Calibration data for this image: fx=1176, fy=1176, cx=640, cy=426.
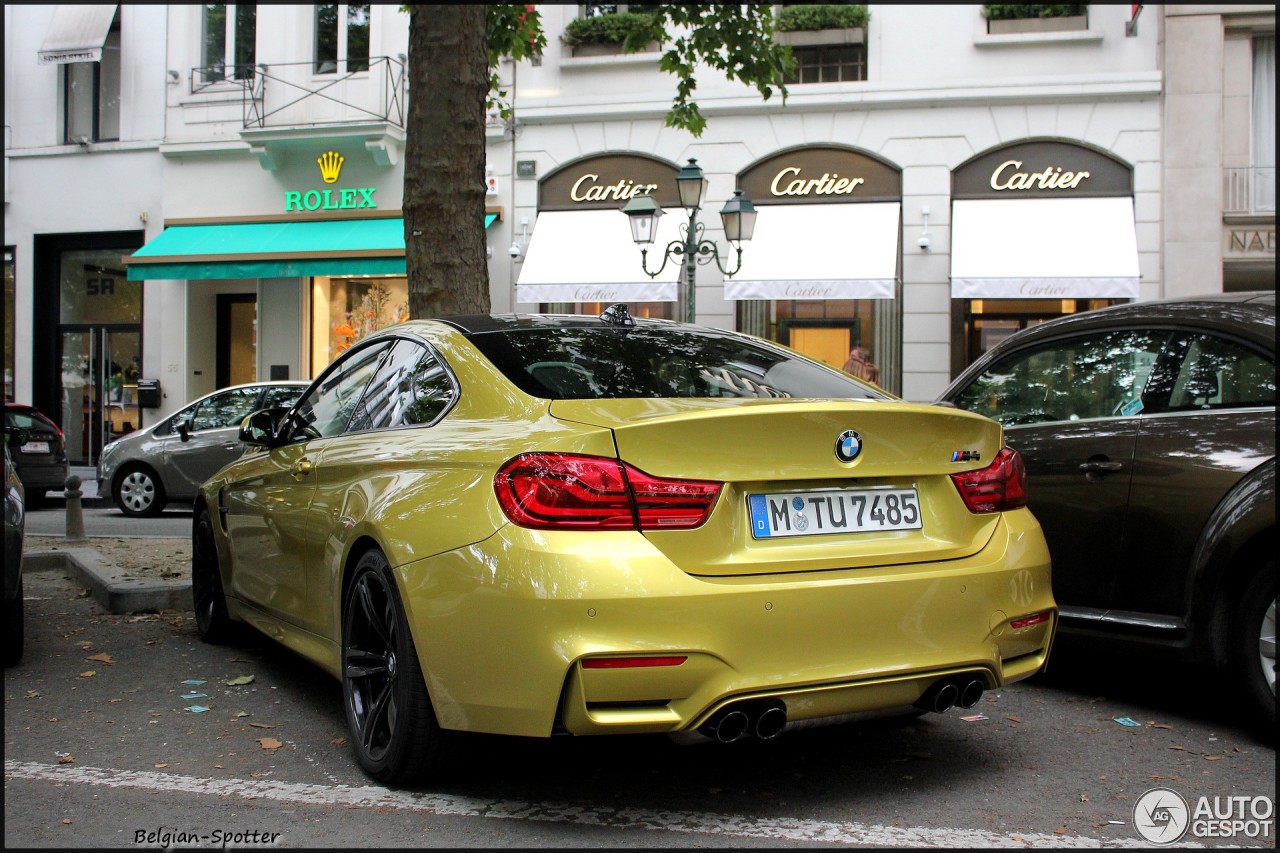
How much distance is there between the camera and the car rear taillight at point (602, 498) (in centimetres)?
296

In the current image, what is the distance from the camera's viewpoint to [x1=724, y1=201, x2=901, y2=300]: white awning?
16.4 metres

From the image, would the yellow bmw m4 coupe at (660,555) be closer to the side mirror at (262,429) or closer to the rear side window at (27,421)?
the side mirror at (262,429)

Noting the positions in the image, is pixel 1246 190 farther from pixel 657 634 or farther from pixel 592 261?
pixel 657 634

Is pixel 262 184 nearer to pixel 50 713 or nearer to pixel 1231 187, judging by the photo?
pixel 1231 187

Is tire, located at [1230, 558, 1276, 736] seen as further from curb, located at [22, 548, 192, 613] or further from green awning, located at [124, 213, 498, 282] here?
green awning, located at [124, 213, 498, 282]

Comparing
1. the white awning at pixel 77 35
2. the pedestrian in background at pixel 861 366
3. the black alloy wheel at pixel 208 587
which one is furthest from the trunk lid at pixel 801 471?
the white awning at pixel 77 35

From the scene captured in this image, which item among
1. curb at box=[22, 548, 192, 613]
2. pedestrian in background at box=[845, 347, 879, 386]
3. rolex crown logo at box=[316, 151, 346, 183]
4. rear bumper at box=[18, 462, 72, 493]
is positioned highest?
rolex crown logo at box=[316, 151, 346, 183]

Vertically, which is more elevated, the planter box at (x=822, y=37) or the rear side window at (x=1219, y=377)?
the planter box at (x=822, y=37)

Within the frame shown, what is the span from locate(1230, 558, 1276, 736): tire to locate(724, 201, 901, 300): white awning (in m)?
12.4

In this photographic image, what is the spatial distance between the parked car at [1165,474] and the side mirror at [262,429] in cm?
310

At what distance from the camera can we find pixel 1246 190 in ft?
54.3

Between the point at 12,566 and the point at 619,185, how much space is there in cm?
1464

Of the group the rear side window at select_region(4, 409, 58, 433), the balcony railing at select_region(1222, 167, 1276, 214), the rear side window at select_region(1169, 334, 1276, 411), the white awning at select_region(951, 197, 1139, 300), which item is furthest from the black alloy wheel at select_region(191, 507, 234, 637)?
the balcony railing at select_region(1222, 167, 1276, 214)

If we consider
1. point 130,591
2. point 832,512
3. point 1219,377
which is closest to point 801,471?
point 832,512
